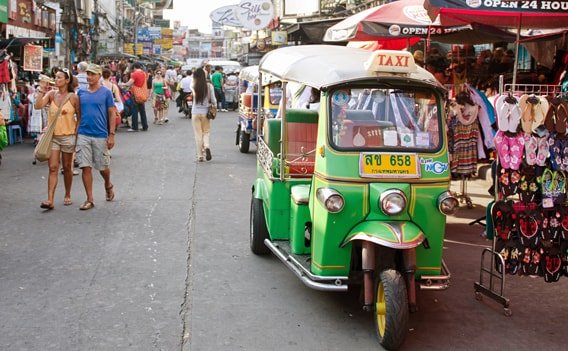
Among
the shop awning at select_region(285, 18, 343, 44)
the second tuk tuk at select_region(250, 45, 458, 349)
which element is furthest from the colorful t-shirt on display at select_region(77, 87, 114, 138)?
the shop awning at select_region(285, 18, 343, 44)

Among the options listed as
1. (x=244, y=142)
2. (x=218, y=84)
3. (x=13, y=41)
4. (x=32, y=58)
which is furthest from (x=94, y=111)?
(x=218, y=84)

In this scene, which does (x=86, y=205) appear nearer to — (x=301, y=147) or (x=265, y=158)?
(x=265, y=158)

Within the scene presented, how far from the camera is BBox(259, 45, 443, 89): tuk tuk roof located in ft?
17.6

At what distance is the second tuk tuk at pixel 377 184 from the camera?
5094 mm

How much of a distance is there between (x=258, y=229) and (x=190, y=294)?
51.3 inches

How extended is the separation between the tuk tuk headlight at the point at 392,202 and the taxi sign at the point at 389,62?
91 cm

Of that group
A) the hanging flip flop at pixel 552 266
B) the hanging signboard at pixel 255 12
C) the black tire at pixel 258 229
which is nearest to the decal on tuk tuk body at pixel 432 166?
the hanging flip flop at pixel 552 266

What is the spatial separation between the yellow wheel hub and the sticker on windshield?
1419 millimetres

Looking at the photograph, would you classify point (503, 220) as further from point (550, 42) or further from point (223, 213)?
point (550, 42)

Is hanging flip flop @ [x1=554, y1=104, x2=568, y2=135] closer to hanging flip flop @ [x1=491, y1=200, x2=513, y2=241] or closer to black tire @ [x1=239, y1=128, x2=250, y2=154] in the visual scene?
hanging flip flop @ [x1=491, y1=200, x2=513, y2=241]

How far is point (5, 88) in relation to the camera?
584 inches

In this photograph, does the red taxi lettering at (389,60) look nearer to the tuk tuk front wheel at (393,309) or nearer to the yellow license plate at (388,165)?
the yellow license plate at (388,165)

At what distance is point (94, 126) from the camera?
915 centimetres

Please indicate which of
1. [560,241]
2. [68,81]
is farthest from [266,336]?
[68,81]
